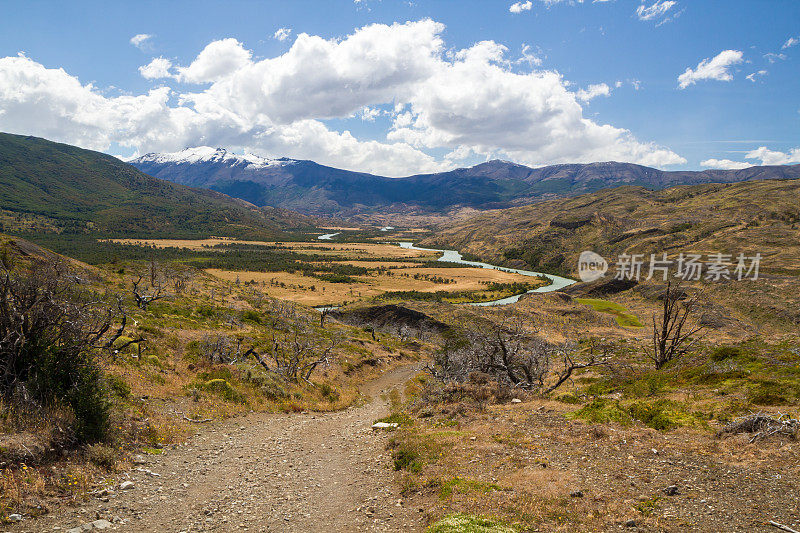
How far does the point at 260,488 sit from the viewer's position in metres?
11.3

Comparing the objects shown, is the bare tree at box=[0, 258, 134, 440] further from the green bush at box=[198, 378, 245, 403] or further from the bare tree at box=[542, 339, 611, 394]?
the bare tree at box=[542, 339, 611, 394]

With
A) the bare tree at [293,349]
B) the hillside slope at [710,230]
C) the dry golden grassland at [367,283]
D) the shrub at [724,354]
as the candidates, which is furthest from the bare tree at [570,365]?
the hillside slope at [710,230]

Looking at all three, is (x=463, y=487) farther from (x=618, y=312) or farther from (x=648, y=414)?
(x=618, y=312)

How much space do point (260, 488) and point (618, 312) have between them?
9357 centimetres

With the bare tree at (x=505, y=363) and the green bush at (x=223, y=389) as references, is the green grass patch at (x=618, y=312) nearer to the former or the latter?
the bare tree at (x=505, y=363)

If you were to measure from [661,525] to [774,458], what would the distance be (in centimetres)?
463

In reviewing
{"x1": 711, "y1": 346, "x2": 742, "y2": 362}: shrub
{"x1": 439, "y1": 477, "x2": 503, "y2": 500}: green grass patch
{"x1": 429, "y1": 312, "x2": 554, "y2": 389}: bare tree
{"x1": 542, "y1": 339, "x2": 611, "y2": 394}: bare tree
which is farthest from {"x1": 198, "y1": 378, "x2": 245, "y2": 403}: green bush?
{"x1": 711, "y1": 346, "x2": 742, "y2": 362}: shrub

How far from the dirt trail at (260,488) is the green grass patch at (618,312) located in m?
75.5

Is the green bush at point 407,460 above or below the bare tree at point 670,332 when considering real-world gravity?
below

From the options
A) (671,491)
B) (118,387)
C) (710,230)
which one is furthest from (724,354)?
(710,230)

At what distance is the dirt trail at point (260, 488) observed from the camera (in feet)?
29.8

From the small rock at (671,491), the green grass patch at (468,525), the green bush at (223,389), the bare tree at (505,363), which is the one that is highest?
the small rock at (671,491)

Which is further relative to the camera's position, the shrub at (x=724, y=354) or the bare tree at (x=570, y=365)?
the shrub at (x=724, y=354)

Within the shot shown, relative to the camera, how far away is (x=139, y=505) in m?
9.23
